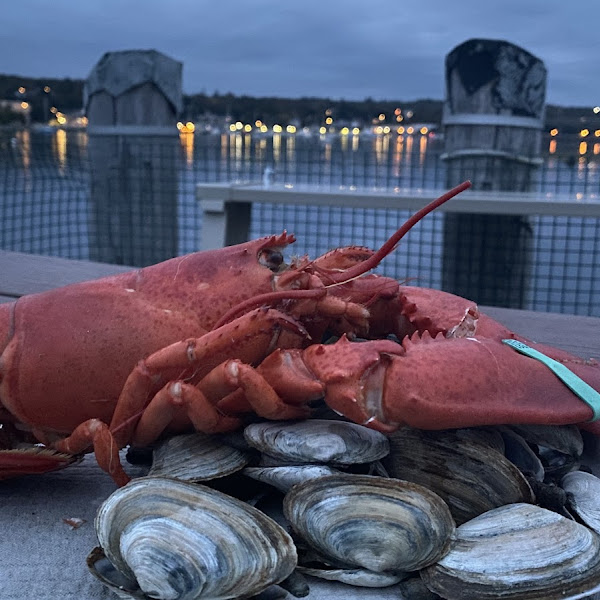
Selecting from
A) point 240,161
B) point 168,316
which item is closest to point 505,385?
point 168,316

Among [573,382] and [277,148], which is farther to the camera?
[277,148]

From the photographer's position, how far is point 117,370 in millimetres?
1404

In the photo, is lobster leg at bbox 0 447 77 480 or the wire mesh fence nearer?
lobster leg at bbox 0 447 77 480

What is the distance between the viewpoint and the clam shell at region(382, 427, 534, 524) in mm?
1162

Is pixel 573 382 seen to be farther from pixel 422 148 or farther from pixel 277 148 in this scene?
pixel 277 148

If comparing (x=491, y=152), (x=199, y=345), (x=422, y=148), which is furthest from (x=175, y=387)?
(x=422, y=148)

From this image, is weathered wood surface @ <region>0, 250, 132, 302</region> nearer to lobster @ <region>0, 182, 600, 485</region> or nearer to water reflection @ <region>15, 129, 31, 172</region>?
lobster @ <region>0, 182, 600, 485</region>

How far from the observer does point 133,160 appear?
5.21m

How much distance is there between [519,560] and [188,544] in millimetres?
492

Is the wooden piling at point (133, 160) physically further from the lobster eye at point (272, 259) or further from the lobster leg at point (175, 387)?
the lobster leg at point (175, 387)

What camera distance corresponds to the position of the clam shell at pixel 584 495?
1.15m

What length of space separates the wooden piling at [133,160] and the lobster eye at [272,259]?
375 centimetres

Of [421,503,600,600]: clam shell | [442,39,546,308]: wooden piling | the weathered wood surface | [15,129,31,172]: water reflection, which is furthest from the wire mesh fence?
[421,503,600,600]: clam shell

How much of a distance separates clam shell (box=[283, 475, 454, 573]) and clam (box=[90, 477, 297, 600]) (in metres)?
0.06
